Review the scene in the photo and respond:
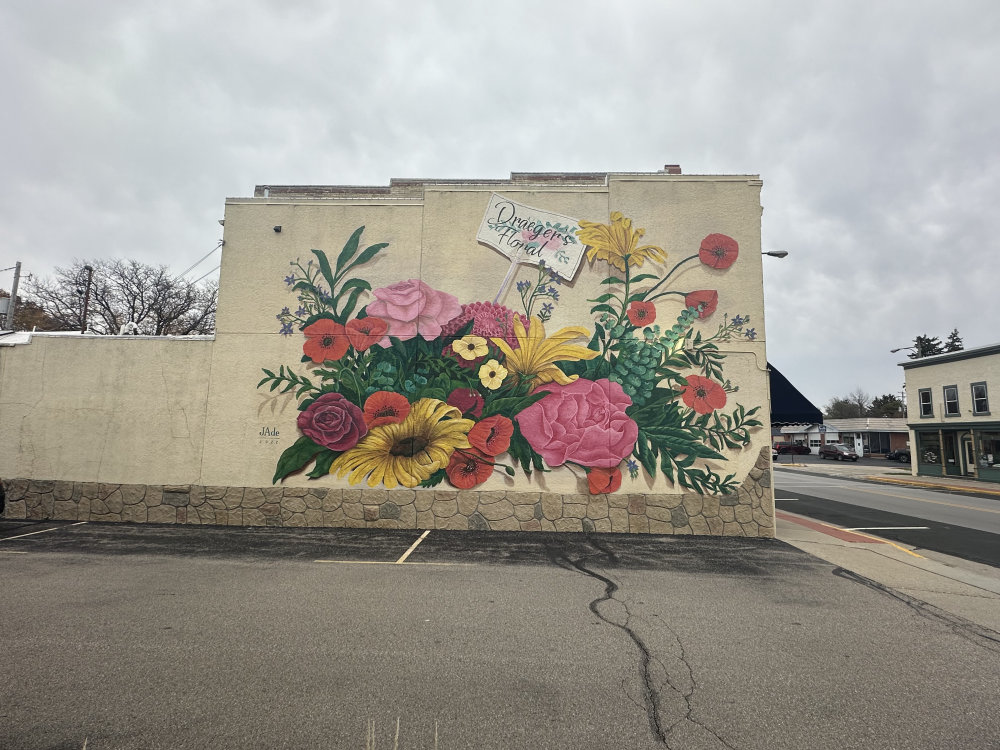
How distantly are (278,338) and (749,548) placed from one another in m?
10.2

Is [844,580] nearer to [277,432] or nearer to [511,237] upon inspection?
[511,237]

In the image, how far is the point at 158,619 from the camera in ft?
16.5

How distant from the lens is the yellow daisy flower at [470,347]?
10.2m

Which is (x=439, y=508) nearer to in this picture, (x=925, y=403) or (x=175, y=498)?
(x=175, y=498)

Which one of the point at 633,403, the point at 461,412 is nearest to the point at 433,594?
the point at 461,412

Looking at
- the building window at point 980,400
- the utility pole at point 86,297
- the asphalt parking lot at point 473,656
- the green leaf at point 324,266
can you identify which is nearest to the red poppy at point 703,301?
the asphalt parking lot at point 473,656

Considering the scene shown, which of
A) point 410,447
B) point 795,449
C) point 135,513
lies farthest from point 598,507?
point 795,449

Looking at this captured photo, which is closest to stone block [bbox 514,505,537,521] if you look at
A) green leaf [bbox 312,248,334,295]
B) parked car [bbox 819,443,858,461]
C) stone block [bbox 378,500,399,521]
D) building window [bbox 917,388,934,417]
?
stone block [bbox 378,500,399,521]

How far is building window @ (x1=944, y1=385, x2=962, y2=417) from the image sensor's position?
30422 millimetres

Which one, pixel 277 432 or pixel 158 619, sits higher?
pixel 277 432

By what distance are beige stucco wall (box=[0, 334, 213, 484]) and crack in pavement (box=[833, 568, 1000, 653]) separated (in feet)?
39.9

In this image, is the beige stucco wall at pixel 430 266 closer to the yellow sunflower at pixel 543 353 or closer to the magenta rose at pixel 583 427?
the yellow sunflower at pixel 543 353

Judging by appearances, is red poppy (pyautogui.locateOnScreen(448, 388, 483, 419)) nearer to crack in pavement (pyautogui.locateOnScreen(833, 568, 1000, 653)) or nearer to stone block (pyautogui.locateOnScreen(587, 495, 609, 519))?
stone block (pyautogui.locateOnScreen(587, 495, 609, 519))

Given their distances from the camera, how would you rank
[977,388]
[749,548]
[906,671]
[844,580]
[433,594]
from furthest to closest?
1. [977,388]
2. [749,548]
3. [844,580]
4. [433,594]
5. [906,671]
